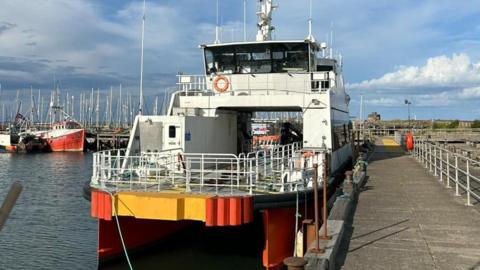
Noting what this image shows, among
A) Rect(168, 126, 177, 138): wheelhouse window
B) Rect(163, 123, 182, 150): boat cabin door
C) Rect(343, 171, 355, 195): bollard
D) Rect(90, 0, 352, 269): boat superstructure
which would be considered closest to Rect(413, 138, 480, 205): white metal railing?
Rect(343, 171, 355, 195): bollard

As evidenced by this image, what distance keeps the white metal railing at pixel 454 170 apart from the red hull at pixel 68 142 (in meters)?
54.3

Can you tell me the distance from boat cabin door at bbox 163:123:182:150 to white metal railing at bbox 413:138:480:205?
7.27 meters

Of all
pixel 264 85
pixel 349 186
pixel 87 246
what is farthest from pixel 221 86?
pixel 87 246

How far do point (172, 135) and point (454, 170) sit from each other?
1387 centimetres

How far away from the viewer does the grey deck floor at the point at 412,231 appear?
688cm

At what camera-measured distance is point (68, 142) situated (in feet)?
232

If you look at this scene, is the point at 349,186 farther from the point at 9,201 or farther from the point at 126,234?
the point at 9,201

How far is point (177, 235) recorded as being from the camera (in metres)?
13.3

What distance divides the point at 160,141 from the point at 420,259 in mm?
7909

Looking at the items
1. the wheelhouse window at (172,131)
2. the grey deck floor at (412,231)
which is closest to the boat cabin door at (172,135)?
the wheelhouse window at (172,131)

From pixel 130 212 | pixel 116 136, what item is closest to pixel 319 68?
pixel 130 212

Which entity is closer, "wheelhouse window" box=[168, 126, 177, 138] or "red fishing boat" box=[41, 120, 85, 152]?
"wheelhouse window" box=[168, 126, 177, 138]

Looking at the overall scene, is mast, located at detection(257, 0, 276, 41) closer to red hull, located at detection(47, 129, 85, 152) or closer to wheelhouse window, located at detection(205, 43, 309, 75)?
wheelhouse window, located at detection(205, 43, 309, 75)

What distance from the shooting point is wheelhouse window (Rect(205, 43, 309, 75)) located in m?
15.8
